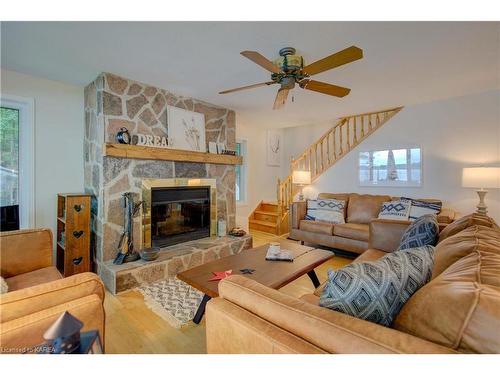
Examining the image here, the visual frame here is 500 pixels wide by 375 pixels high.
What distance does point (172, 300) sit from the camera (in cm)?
229

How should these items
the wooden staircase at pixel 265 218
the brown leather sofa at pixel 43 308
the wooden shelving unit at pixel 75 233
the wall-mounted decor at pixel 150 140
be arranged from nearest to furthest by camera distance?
the brown leather sofa at pixel 43 308
the wooden shelving unit at pixel 75 233
the wall-mounted decor at pixel 150 140
the wooden staircase at pixel 265 218

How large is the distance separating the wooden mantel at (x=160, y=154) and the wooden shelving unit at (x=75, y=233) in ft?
1.95

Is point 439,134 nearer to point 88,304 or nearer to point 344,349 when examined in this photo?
point 344,349

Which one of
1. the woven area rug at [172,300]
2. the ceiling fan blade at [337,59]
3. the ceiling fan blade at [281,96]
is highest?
the ceiling fan blade at [337,59]

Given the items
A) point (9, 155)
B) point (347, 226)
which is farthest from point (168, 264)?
point (347, 226)

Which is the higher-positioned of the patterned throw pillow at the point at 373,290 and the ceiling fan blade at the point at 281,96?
the ceiling fan blade at the point at 281,96

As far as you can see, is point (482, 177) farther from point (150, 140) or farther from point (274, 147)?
point (150, 140)

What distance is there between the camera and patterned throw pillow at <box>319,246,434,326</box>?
0.86m

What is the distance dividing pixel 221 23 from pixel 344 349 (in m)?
2.11

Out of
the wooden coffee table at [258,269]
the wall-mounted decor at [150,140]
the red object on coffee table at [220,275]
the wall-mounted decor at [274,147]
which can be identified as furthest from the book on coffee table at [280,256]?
the wall-mounted decor at [274,147]

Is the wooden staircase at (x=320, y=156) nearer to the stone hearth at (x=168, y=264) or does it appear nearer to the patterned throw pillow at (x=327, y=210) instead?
the patterned throw pillow at (x=327, y=210)

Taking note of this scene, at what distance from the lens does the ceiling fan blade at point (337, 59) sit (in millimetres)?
1644

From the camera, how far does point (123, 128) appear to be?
2.82 m
